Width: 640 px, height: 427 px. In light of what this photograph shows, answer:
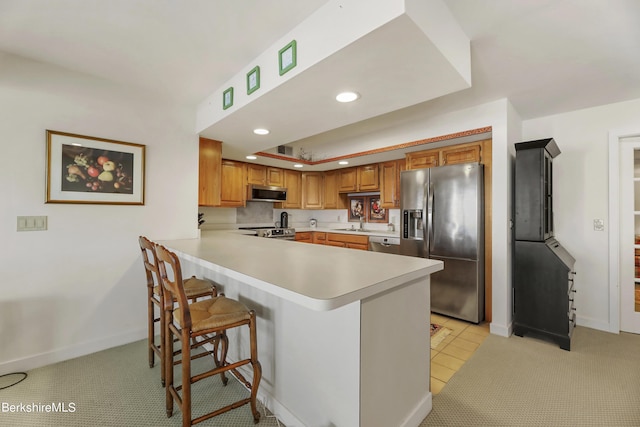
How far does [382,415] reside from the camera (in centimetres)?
131

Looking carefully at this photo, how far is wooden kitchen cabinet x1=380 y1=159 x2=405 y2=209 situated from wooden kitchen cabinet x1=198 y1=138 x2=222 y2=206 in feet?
7.85

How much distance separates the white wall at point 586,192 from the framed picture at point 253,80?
3.12 metres

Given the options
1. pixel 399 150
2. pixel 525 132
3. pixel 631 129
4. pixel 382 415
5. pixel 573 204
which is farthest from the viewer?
pixel 399 150

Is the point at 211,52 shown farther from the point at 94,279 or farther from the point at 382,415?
the point at 382,415

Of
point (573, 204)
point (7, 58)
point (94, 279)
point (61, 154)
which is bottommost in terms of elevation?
point (94, 279)

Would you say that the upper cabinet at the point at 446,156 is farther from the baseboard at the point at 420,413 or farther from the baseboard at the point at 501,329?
the baseboard at the point at 420,413

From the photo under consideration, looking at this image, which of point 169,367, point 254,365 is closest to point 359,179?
point 254,365

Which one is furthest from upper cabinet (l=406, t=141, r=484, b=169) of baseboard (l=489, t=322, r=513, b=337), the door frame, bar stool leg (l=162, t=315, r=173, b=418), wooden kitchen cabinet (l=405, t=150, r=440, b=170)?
bar stool leg (l=162, t=315, r=173, b=418)

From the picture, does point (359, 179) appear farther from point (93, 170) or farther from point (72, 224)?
point (72, 224)

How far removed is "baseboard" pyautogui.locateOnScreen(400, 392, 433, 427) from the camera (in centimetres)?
148

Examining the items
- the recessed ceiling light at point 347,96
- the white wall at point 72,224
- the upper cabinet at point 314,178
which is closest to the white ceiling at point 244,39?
the white wall at point 72,224

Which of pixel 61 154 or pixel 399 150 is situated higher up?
pixel 399 150

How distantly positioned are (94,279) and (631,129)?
16.4 ft

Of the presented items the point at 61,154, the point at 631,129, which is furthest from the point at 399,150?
the point at 61,154
